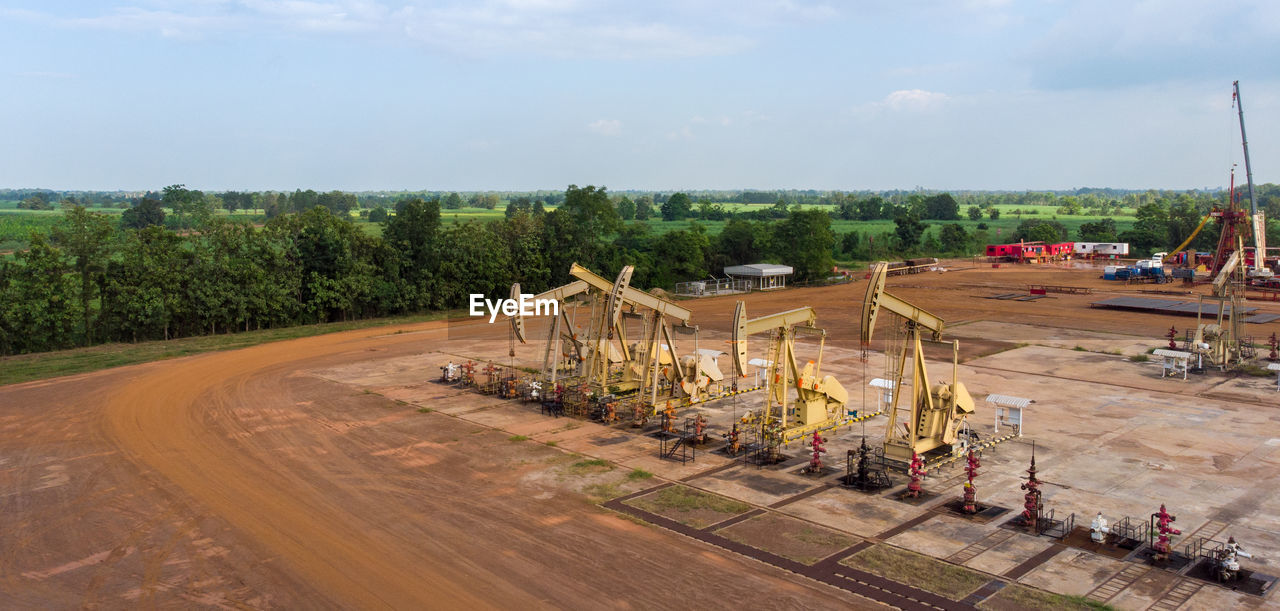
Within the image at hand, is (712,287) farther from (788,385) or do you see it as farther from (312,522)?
(312,522)

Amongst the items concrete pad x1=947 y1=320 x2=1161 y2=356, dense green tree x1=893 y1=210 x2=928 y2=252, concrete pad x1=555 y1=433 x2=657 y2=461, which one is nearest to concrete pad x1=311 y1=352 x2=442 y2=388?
concrete pad x1=555 y1=433 x2=657 y2=461

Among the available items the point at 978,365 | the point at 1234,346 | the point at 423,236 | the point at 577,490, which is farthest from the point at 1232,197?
the point at 577,490

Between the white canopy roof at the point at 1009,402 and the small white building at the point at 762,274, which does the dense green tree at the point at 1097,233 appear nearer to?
the small white building at the point at 762,274

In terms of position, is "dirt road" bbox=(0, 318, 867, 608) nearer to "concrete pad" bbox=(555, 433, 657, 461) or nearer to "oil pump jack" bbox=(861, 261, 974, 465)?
"concrete pad" bbox=(555, 433, 657, 461)

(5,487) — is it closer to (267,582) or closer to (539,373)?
(267,582)

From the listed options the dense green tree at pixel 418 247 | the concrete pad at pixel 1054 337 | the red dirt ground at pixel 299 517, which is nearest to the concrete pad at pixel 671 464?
the red dirt ground at pixel 299 517
